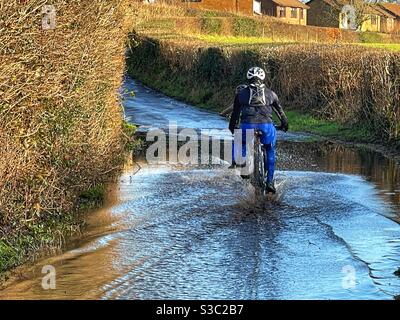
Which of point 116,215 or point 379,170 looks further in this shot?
point 379,170

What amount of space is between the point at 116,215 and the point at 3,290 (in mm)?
3874

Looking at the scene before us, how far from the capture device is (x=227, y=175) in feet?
49.2

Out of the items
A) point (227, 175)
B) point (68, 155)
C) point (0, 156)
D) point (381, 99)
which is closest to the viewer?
point (0, 156)

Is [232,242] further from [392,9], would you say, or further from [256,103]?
[392,9]

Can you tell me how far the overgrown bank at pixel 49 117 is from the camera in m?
8.27

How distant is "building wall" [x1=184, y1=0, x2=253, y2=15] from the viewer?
7522 centimetres

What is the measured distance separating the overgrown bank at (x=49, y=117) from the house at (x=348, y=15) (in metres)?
68.8

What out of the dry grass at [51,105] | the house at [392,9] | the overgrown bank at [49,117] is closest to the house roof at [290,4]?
the house at [392,9]

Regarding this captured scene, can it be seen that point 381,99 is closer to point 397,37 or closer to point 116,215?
point 116,215

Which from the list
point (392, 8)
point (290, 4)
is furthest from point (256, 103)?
point (392, 8)

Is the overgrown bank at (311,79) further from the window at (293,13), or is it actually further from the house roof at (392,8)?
the house roof at (392,8)

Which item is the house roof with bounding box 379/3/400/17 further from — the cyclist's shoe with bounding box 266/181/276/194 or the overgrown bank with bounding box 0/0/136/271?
the overgrown bank with bounding box 0/0/136/271

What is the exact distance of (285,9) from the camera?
102 meters
